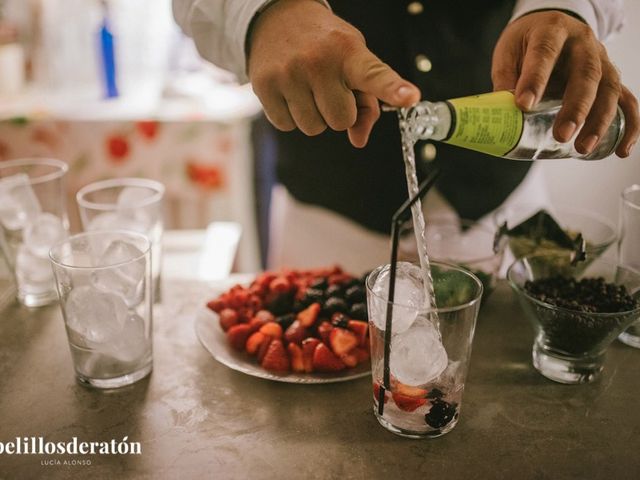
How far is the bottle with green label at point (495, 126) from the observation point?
83 centimetres

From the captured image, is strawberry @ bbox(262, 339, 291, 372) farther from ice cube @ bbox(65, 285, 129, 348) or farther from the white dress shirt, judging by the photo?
the white dress shirt

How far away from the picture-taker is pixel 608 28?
132cm

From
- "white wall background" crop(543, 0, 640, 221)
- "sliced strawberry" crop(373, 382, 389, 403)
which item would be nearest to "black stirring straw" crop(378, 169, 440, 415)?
"sliced strawberry" crop(373, 382, 389, 403)

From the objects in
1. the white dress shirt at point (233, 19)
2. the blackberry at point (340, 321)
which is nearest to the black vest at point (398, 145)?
the white dress shirt at point (233, 19)

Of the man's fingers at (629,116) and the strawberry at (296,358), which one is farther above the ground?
the man's fingers at (629,116)

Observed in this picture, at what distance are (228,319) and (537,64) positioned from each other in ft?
2.03

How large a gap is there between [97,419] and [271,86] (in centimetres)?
53

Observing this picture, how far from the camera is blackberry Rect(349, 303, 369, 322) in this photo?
3.58ft

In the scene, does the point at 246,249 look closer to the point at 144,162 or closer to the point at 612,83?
the point at 144,162

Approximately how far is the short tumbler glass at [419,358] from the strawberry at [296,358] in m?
0.14

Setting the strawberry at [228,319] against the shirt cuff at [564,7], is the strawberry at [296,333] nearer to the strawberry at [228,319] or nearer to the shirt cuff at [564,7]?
the strawberry at [228,319]

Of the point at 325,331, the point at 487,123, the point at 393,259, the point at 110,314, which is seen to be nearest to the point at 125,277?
the point at 110,314

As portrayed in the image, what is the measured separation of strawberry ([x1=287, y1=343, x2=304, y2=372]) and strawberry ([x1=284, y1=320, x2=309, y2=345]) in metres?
0.02

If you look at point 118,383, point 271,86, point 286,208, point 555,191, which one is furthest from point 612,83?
point 555,191
